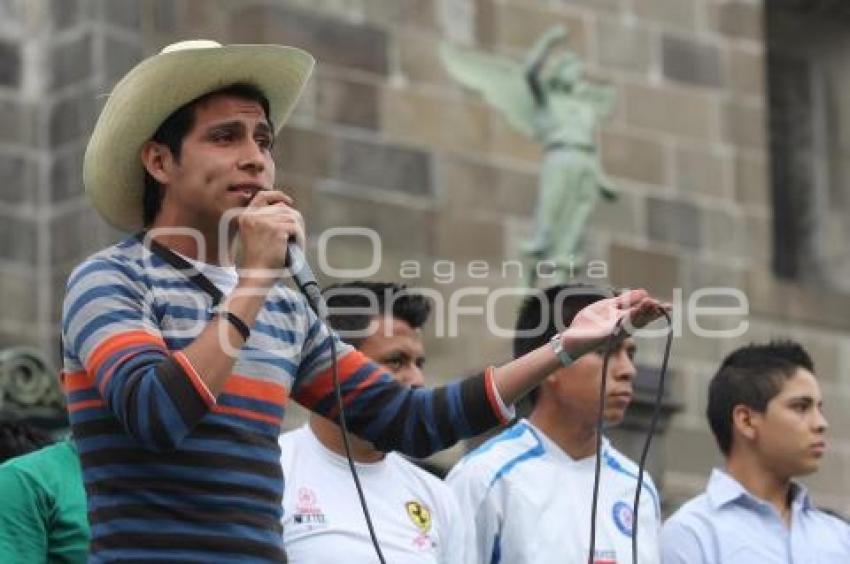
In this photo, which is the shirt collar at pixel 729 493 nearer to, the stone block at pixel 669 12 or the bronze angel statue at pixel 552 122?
the bronze angel statue at pixel 552 122

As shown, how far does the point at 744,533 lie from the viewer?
673 centimetres

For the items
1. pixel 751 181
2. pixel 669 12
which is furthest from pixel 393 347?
pixel 751 181

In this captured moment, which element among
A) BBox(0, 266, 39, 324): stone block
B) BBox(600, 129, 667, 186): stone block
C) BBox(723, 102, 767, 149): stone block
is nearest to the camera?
BBox(0, 266, 39, 324): stone block

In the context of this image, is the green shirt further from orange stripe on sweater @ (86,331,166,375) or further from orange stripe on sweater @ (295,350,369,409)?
orange stripe on sweater @ (86,331,166,375)

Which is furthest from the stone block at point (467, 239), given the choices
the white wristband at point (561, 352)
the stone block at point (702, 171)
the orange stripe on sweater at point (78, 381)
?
the orange stripe on sweater at point (78, 381)

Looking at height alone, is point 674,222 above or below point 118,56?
below

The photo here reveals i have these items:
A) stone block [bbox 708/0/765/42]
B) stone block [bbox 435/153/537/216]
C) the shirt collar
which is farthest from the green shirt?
stone block [bbox 708/0/765/42]

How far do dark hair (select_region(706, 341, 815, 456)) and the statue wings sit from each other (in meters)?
4.93

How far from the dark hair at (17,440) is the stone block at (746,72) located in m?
7.54

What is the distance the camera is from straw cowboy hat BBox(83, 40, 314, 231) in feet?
16.0

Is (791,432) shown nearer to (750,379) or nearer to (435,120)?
(750,379)

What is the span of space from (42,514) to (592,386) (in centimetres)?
162

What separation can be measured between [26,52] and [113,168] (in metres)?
6.47

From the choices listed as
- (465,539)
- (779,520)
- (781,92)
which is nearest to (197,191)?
(465,539)
